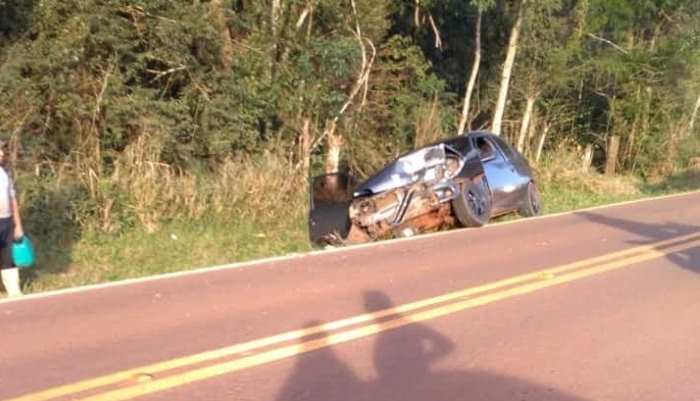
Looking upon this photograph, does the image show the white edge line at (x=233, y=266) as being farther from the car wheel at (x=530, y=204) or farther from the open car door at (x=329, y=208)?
the open car door at (x=329, y=208)

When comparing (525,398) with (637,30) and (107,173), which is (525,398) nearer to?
(107,173)

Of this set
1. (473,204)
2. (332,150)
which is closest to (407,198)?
(473,204)

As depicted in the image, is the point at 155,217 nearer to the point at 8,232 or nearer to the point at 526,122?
A: the point at 8,232

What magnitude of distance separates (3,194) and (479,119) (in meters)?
19.0

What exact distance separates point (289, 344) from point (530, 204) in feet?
33.7

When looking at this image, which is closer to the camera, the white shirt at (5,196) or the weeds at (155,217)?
the white shirt at (5,196)

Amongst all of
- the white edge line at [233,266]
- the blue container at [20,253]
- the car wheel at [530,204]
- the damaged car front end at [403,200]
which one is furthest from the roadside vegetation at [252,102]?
the car wheel at [530,204]

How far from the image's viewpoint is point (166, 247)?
11773 millimetres

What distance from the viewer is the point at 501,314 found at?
295 inches

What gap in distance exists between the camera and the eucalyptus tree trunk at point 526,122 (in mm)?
24906

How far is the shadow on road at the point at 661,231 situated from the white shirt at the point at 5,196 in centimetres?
744

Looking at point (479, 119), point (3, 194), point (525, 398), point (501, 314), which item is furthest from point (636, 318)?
point (479, 119)

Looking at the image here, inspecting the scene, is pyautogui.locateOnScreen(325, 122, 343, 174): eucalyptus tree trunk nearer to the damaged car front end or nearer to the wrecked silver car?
the wrecked silver car

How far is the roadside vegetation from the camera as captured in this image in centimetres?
1257
